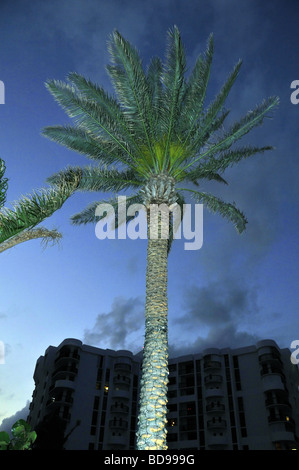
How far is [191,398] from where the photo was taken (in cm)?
4862

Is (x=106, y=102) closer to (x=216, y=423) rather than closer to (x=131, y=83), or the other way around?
(x=131, y=83)

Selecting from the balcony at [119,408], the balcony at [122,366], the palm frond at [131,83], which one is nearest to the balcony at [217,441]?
the balcony at [119,408]

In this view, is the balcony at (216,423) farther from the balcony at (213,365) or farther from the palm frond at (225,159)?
the palm frond at (225,159)

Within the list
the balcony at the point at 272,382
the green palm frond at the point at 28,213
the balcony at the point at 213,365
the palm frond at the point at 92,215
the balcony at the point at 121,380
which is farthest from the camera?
the balcony at the point at 121,380

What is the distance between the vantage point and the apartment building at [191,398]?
42.1m

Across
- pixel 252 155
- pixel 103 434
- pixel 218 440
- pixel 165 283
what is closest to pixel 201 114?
pixel 252 155

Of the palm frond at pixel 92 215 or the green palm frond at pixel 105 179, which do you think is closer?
the green palm frond at pixel 105 179

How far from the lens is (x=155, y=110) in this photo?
499 inches

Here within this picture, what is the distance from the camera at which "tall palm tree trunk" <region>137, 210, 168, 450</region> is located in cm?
856

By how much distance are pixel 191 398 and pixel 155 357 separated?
43.6 meters

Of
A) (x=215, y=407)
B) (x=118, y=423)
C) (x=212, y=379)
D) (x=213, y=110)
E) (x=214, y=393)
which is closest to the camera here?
(x=213, y=110)

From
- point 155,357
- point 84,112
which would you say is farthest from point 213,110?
point 155,357

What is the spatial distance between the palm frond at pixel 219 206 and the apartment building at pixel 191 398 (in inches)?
1360

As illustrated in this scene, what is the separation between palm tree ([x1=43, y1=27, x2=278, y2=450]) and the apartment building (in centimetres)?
3588
